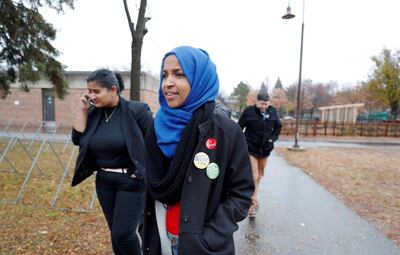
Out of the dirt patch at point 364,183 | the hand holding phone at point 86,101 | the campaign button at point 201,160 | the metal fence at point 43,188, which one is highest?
the hand holding phone at point 86,101

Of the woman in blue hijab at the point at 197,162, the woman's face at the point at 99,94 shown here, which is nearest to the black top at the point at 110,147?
the woman's face at the point at 99,94

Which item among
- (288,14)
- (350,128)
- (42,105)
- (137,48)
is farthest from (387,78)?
(42,105)

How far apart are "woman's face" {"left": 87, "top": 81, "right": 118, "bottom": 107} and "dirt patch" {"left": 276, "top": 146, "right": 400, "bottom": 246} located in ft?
13.1

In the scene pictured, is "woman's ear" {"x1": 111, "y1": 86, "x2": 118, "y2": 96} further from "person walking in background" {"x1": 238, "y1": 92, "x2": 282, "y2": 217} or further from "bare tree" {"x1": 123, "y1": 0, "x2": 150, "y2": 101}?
"bare tree" {"x1": 123, "y1": 0, "x2": 150, "y2": 101}

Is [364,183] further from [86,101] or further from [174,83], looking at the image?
[174,83]

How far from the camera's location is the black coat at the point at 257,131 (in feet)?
16.1

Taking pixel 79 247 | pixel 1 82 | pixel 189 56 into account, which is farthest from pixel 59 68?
pixel 189 56

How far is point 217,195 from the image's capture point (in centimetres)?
157

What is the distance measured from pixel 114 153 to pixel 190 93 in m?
Answer: 1.36

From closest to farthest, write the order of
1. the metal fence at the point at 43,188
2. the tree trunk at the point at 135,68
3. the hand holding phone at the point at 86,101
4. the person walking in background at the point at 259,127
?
the hand holding phone at the point at 86,101 < the person walking in background at the point at 259,127 < the metal fence at the point at 43,188 < the tree trunk at the point at 135,68

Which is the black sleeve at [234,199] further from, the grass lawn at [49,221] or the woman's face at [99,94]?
the grass lawn at [49,221]

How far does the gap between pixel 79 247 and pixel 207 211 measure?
9.10 ft

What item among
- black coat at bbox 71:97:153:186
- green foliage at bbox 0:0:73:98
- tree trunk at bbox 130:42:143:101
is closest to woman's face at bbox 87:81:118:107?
black coat at bbox 71:97:153:186

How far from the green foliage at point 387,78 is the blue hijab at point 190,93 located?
3166 cm
